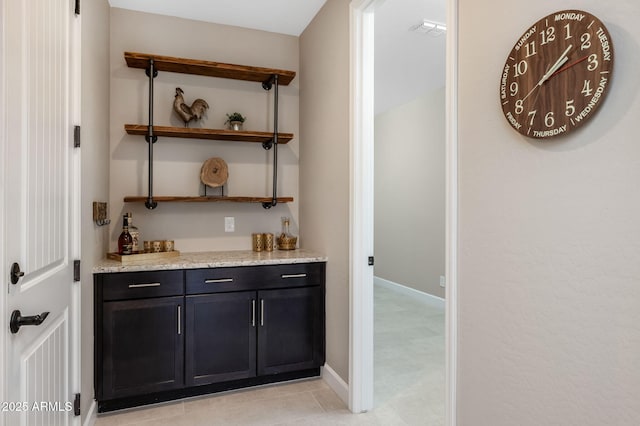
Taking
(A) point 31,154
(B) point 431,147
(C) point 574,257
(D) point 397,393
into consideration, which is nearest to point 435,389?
(D) point 397,393

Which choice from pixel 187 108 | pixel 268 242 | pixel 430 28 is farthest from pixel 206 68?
pixel 430 28

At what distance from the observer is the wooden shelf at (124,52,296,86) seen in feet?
8.87

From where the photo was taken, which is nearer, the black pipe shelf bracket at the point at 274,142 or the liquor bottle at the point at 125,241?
the liquor bottle at the point at 125,241

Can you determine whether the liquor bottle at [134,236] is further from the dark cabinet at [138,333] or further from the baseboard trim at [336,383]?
the baseboard trim at [336,383]

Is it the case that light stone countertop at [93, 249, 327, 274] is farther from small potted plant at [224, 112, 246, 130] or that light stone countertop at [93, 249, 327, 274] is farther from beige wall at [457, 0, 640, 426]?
beige wall at [457, 0, 640, 426]

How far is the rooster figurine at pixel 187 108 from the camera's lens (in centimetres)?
289

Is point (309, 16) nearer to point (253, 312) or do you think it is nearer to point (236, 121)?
point (236, 121)

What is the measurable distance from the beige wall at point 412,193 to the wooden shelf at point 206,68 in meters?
2.43

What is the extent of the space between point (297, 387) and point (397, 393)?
0.68 m

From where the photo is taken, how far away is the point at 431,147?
16.0 feet

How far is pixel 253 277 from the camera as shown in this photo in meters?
2.62

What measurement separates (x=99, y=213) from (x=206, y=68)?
1.29 meters

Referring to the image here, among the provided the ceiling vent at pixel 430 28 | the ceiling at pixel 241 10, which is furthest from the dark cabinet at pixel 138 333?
the ceiling vent at pixel 430 28

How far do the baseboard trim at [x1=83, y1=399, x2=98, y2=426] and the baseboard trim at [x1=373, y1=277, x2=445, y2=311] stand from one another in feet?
11.8
